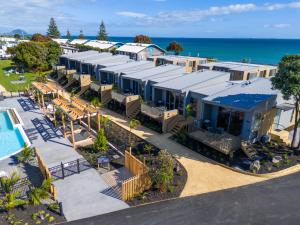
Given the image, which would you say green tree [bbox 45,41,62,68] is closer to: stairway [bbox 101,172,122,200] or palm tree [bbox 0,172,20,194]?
palm tree [bbox 0,172,20,194]

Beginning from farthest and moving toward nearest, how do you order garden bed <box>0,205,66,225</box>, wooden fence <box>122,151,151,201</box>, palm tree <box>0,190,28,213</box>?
1. wooden fence <box>122,151,151,201</box>
2. palm tree <box>0,190,28,213</box>
3. garden bed <box>0,205,66,225</box>

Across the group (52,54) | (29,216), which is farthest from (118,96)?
(52,54)

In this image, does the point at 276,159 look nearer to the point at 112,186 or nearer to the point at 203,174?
the point at 203,174

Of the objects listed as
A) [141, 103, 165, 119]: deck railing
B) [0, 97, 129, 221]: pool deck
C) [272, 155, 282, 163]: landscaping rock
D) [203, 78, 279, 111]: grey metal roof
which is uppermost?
[203, 78, 279, 111]: grey metal roof

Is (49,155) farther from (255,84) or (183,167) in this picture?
(255,84)

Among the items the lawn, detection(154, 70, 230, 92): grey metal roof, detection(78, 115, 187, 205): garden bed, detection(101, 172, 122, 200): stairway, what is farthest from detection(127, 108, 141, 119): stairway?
the lawn

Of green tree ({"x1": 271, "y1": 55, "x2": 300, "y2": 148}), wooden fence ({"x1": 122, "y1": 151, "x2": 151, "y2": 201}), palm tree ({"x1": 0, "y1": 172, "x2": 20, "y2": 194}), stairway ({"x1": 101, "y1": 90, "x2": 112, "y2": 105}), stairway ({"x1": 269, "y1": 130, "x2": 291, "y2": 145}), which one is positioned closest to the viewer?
palm tree ({"x1": 0, "y1": 172, "x2": 20, "y2": 194})

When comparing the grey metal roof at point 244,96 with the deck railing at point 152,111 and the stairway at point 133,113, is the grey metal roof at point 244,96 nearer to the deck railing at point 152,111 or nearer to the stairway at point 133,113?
the deck railing at point 152,111
